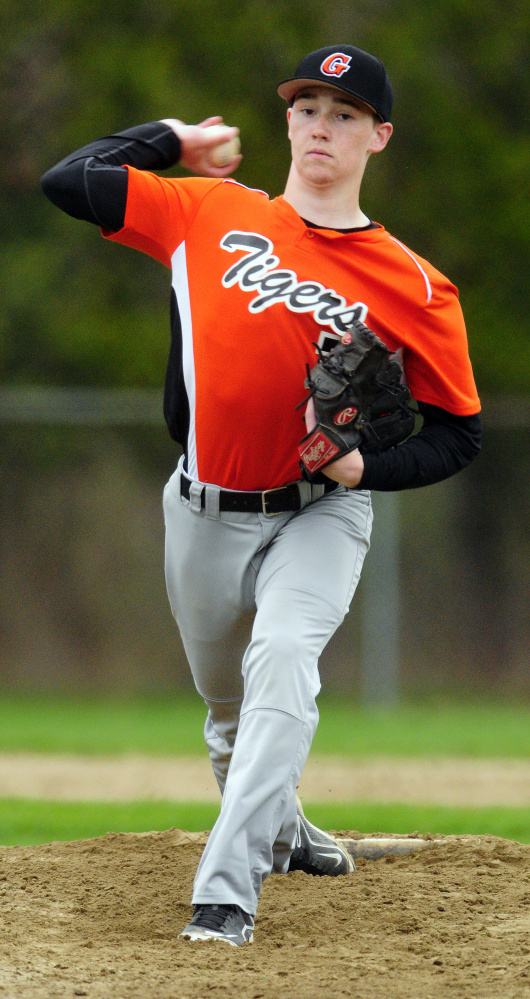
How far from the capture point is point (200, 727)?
9484mm

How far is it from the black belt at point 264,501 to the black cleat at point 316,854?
3.43ft

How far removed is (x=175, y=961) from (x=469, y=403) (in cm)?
174

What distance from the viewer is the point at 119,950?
3.14 meters

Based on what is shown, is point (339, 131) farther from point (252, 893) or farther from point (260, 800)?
point (252, 893)

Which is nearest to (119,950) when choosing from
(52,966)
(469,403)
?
(52,966)

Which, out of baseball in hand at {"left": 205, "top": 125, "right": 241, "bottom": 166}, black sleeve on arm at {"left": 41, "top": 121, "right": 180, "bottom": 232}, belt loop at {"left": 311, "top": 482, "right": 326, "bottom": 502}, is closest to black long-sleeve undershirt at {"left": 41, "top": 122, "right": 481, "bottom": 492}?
black sleeve on arm at {"left": 41, "top": 121, "right": 180, "bottom": 232}

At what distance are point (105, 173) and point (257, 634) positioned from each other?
1.40 m

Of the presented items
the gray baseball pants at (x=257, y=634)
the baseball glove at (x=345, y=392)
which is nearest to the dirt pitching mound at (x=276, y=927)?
the gray baseball pants at (x=257, y=634)

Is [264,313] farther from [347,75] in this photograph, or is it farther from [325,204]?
[347,75]

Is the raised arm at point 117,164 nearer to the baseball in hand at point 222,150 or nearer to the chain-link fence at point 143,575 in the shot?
the baseball in hand at point 222,150

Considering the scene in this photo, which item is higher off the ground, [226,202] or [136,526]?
[226,202]

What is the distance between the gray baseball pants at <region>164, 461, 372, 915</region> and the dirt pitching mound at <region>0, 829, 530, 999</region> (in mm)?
207

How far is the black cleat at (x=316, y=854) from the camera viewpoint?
4043 mm

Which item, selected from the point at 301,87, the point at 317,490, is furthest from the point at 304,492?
the point at 301,87
